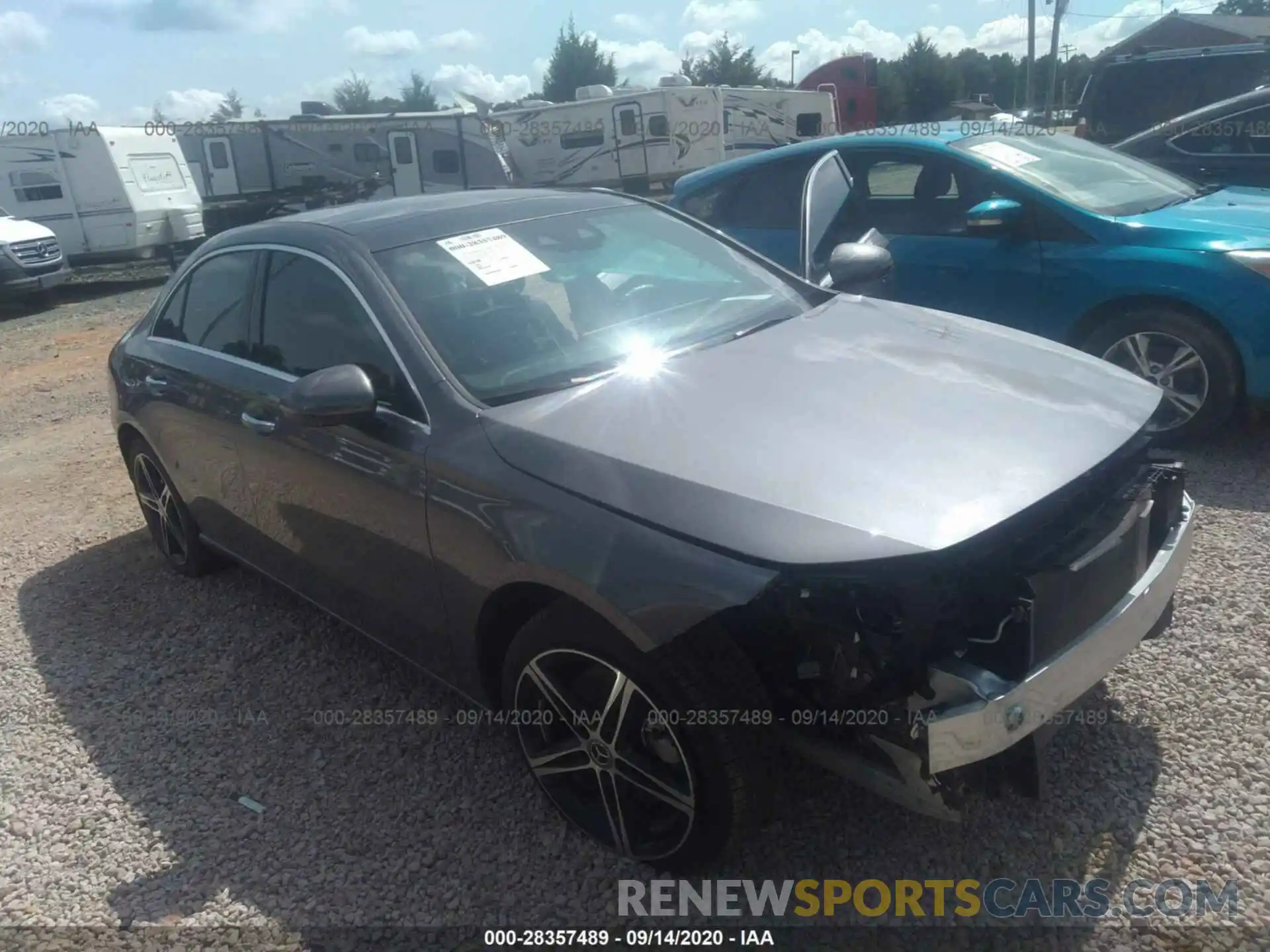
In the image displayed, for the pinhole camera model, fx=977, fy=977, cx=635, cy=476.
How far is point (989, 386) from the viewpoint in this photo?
2.65m

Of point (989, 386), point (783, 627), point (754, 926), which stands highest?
point (989, 386)

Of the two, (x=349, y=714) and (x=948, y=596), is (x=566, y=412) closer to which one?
(x=948, y=596)

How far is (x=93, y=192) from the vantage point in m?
15.3

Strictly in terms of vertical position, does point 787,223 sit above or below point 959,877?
above

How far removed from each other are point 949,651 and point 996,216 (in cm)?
360

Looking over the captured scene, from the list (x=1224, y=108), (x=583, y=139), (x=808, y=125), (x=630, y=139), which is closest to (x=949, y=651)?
(x=1224, y=108)

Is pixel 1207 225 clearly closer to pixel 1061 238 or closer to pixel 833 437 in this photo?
pixel 1061 238

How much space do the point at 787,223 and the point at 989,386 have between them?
351 centimetres

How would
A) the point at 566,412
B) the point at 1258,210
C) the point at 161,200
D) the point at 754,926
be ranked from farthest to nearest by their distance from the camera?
the point at 161,200, the point at 1258,210, the point at 566,412, the point at 754,926

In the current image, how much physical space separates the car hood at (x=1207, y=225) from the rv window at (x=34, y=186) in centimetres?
1568

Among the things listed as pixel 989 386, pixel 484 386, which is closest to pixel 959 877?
pixel 989 386

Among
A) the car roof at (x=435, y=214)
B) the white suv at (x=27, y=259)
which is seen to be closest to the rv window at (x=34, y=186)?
the white suv at (x=27, y=259)

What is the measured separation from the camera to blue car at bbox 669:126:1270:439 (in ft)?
14.9

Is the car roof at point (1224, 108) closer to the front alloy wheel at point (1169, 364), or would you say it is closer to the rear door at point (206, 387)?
the front alloy wheel at point (1169, 364)
